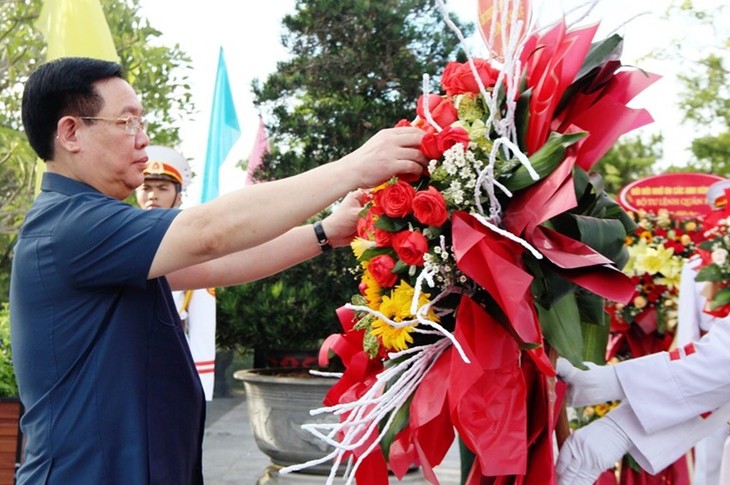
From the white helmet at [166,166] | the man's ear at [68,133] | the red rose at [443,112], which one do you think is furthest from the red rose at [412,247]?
the white helmet at [166,166]

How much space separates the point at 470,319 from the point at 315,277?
4486mm

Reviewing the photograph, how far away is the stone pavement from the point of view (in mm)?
6973

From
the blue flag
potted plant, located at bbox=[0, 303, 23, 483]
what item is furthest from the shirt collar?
the blue flag

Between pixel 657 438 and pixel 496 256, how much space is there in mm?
1033

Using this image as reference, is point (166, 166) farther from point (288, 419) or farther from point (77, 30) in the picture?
point (288, 419)

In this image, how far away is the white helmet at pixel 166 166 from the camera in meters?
5.55

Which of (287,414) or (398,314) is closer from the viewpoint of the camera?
(398,314)

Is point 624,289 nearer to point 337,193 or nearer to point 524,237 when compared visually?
point 524,237

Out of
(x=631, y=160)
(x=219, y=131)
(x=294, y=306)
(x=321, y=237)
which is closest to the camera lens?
(x=321, y=237)

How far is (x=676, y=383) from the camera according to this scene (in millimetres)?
2629

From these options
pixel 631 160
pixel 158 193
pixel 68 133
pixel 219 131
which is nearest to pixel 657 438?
pixel 68 133

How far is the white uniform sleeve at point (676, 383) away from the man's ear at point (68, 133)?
64.1 inches

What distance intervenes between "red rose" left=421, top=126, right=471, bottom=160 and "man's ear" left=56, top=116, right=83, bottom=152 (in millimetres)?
885

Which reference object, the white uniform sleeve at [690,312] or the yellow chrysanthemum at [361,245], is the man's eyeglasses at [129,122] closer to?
the yellow chrysanthemum at [361,245]
